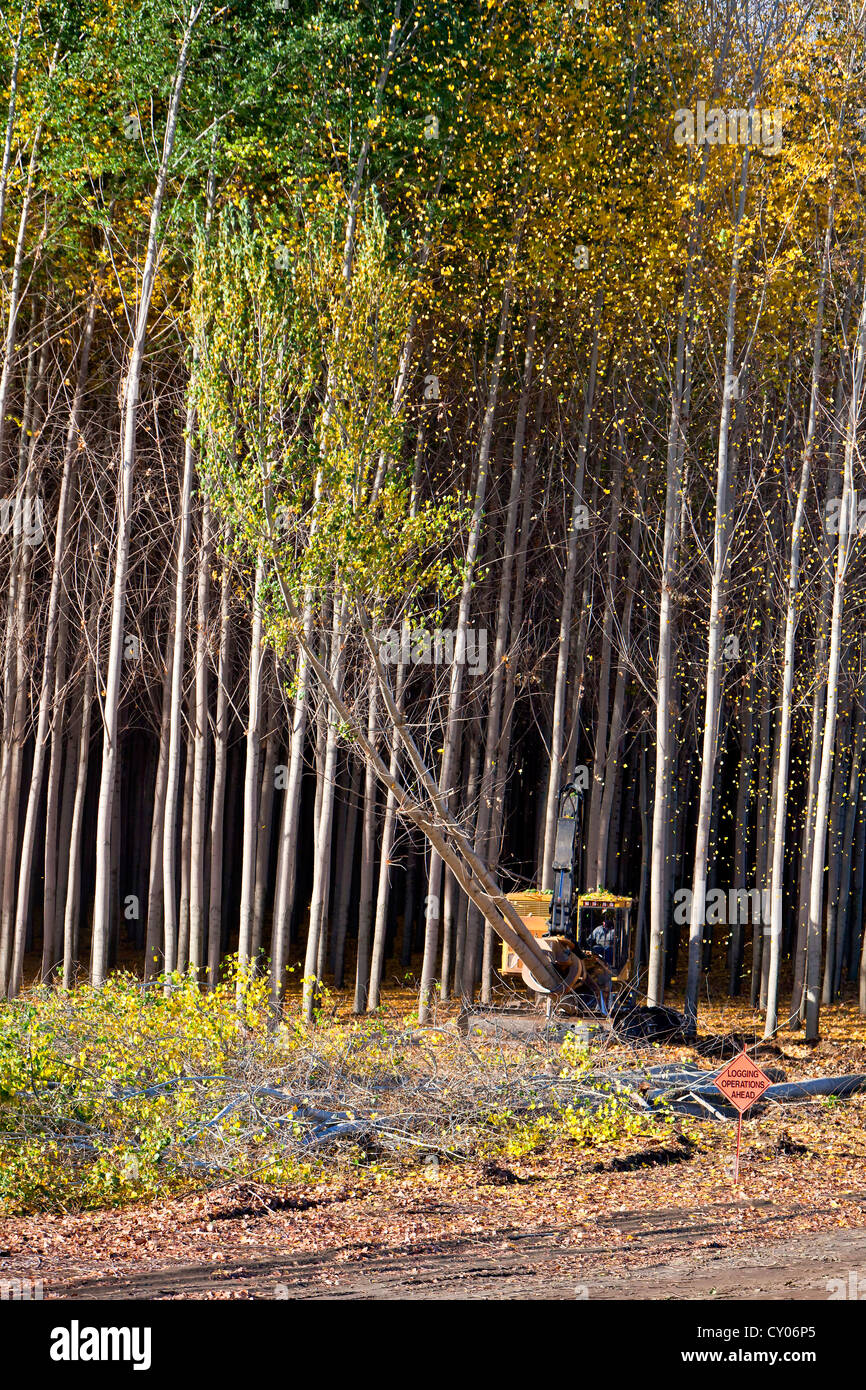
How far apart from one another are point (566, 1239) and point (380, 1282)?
1430 mm

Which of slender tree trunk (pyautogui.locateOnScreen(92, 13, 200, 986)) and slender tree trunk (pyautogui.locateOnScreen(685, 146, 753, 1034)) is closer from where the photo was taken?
slender tree trunk (pyautogui.locateOnScreen(92, 13, 200, 986))

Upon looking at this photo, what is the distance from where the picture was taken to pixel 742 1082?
836cm

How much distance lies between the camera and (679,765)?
1900 centimetres

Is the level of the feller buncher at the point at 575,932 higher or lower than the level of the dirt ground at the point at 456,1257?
higher

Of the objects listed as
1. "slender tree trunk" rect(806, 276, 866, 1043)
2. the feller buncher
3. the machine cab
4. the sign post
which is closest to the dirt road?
the sign post

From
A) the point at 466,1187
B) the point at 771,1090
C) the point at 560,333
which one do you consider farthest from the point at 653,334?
the point at 466,1187

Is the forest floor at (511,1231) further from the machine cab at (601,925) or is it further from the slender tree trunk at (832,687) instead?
the slender tree trunk at (832,687)

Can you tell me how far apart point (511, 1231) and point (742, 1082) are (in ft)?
7.05

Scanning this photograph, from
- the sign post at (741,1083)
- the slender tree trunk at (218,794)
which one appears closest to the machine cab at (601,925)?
the slender tree trunk at (218,794)

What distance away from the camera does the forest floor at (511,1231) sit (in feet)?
20.0

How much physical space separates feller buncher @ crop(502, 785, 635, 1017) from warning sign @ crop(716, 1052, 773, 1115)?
173 inches

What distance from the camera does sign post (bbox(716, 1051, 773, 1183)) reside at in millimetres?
8328

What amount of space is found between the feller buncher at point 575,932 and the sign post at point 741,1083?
4.40m

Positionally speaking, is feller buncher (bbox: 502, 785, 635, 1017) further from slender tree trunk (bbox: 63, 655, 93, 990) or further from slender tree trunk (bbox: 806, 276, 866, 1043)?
slender tree trunk (bbox: 63, 655, 93, 990)
